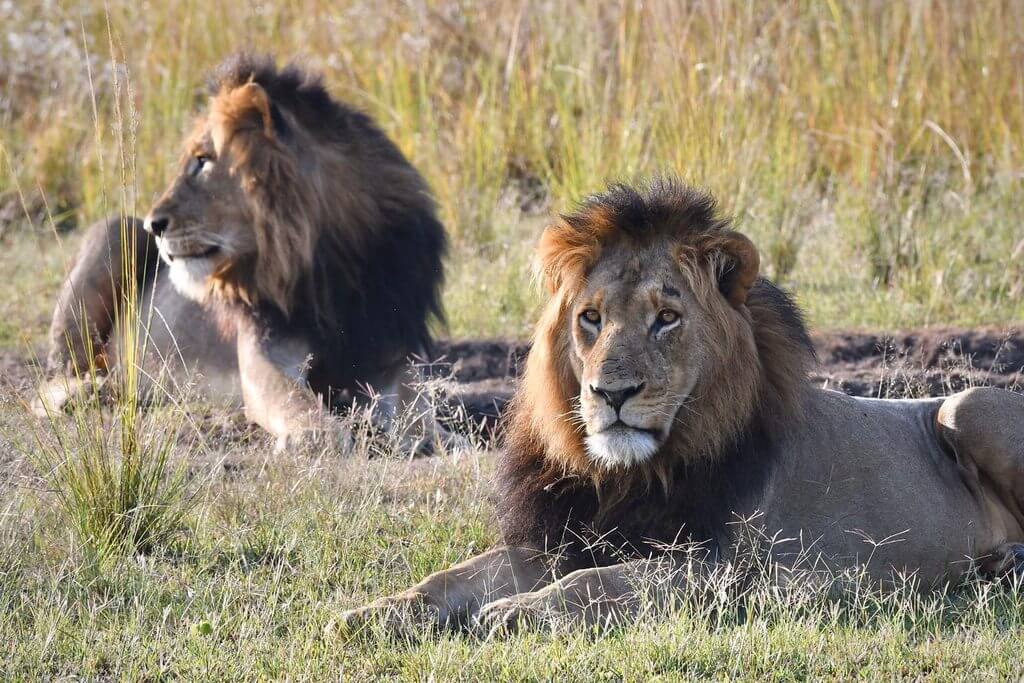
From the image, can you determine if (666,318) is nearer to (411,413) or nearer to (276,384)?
(411,413)

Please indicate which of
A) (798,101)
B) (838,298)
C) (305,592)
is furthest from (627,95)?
(305,592)

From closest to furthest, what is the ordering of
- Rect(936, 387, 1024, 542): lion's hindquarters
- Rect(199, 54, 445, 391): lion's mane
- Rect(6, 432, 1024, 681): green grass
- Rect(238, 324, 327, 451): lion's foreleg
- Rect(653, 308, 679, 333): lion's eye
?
Rect(6, 432, 1024, 681): green grass
Rect(653, 308, 679, 333): lion's eye
Rect(936, 387, 1024, 542): lion's hindquarters
Rect(238, 324, 327, 451): lion's foreleg
Rect(199, 54, 445, 391): lion's mane

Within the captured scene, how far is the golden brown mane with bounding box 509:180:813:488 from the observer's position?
4.07 meters

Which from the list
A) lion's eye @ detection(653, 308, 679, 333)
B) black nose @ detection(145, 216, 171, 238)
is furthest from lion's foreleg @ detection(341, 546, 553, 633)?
black nose @ detection(145, 216, 171, 238)

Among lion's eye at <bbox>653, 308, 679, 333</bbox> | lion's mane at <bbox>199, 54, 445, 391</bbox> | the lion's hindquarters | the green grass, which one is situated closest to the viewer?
the green grass

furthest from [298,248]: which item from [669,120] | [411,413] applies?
[669,120]

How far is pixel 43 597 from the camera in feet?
13.5

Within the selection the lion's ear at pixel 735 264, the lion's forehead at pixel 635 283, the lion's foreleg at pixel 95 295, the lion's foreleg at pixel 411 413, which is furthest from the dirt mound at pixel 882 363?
the lion's forehead at pixel 635 283

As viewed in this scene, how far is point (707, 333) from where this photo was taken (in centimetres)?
406

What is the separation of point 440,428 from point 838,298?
3101mm

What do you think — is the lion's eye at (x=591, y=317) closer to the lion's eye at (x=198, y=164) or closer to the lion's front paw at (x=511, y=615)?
the lion's front paw at (x=511, y=615)

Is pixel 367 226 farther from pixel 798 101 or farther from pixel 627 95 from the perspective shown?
pixel 798 101

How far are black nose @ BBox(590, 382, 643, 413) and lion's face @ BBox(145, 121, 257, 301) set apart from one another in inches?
109

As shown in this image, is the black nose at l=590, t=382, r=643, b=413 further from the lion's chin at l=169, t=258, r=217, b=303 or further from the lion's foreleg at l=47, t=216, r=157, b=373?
the lion's foreleg at l=47, t=216, r=157, b=373
